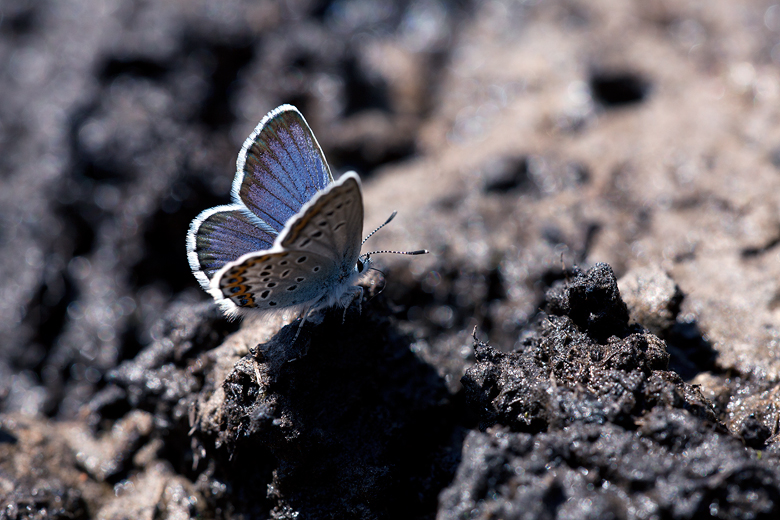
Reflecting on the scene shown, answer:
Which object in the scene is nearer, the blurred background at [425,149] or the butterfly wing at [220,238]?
the butterfly wing at [220,238]

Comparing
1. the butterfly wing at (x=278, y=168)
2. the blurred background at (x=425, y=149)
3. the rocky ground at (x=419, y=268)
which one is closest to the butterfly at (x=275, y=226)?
the butterfly wing at (x=278, y=168)

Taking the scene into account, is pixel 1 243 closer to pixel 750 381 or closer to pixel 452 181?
pixel 452 181

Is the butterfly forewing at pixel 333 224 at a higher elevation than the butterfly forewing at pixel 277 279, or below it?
higher

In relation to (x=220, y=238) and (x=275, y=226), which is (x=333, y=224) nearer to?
(x=275, y=226)

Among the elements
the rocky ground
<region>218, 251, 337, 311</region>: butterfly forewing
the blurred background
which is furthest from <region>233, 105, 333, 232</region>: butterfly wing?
the blurred background

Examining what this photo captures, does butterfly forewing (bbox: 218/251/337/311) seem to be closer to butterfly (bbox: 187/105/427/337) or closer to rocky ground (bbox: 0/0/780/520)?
butterfly (bbox: 187/105/427/337)

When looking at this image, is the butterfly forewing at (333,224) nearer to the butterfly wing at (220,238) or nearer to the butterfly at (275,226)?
the butterfly at (275,226)

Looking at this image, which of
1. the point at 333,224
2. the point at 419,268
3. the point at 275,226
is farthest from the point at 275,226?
the point at 419,268
